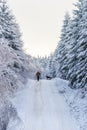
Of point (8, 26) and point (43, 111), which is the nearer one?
point (43, 111)

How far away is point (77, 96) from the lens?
84.3 ft

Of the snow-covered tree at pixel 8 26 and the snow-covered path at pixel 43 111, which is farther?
the snow-covered tree at pixel 8 26

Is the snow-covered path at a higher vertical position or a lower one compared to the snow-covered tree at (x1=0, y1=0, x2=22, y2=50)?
lower

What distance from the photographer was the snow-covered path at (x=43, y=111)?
711 inches

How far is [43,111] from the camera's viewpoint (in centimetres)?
2131

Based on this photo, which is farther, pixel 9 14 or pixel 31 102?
pixel 9 14

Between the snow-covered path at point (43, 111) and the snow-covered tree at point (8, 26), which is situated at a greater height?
the snow-covered tree at point (8, 26)

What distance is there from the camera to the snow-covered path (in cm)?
1806

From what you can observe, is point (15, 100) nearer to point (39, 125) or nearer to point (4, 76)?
point (39, 125)

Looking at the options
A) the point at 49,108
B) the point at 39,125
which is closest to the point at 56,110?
the point at 49,108

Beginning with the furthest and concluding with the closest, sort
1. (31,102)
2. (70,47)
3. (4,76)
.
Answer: (70,47), (31,102), (4,76)

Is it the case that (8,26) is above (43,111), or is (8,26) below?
above

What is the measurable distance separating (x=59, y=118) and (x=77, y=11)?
50.5ft

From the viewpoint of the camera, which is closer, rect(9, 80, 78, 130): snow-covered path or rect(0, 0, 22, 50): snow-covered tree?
rect(9, 80, 78, 130): snow-covered path
